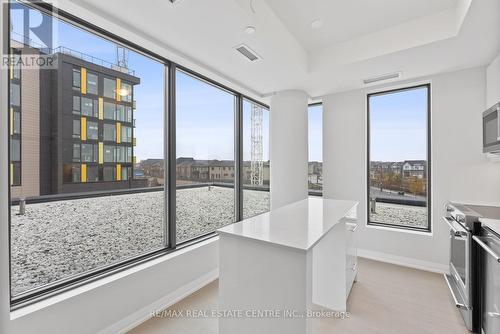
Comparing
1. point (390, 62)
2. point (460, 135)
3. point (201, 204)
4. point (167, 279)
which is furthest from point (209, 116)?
point (460, 135)

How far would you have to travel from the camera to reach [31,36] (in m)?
1.62

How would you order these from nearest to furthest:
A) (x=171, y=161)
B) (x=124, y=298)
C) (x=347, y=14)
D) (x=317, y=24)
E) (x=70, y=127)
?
1. (x=70, y=127)
2. (x=124, y=298)
3. (x=347, y=14)
4. (x=317, y=24)
5. (x=171, y=161)

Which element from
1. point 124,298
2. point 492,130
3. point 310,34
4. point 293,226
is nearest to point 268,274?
point 293,226

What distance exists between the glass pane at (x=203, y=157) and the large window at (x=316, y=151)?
151cm

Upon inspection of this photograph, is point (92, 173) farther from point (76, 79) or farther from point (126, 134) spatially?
point (76, 79)

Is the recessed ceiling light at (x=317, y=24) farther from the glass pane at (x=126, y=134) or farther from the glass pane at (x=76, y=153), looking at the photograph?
the glass pane at (x=76, y=153)

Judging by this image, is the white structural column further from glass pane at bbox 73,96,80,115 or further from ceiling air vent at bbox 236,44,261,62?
glass pane at bbox 73,96,80,115

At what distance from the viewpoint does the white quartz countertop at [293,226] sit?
1.44 metres

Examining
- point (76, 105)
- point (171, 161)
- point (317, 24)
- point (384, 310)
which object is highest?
point (317, 24)

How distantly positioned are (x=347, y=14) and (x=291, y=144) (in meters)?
1.83

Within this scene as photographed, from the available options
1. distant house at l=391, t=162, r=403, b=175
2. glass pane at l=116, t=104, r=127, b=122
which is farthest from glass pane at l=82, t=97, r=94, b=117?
distant house at l=391, t=162, r=403, b=175

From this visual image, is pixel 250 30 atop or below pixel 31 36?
atop

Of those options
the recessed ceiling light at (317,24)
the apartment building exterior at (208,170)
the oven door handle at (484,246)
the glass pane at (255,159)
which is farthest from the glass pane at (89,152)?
the oven door handle at (484,246)

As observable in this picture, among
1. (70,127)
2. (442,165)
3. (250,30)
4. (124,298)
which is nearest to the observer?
(70,127)
